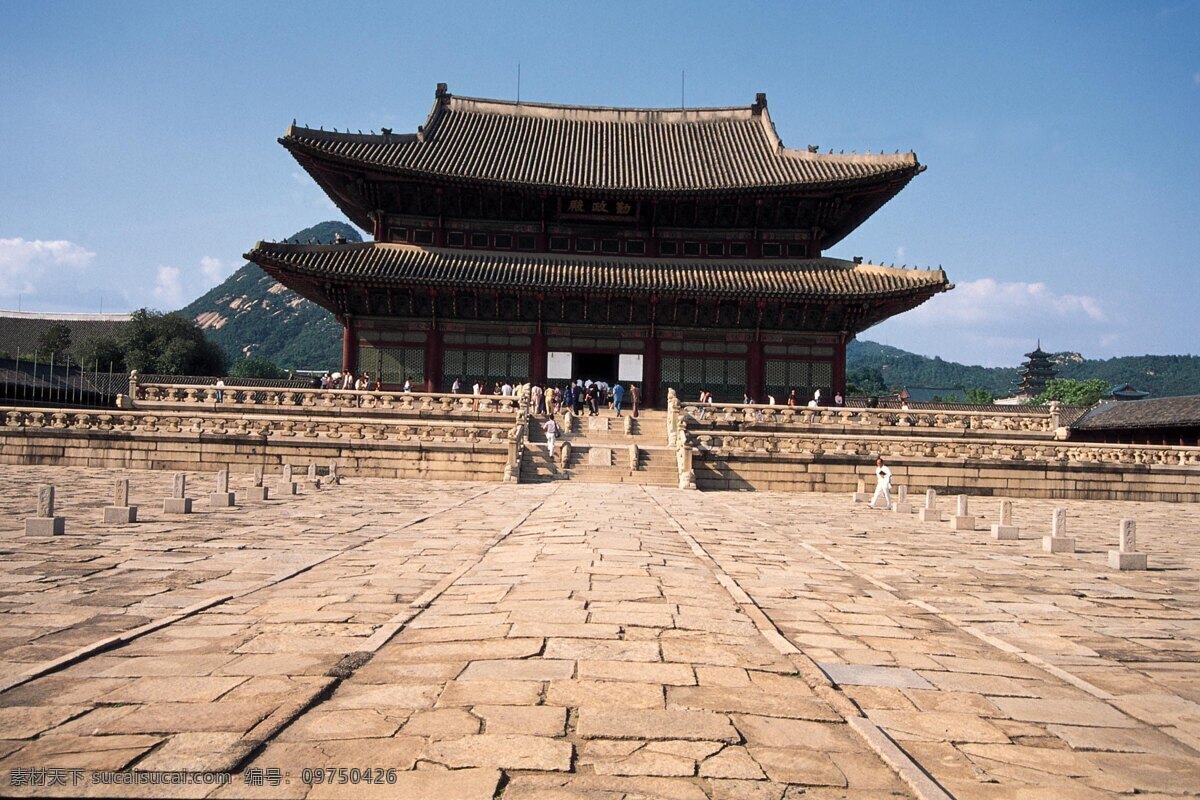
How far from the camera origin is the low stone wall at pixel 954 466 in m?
22.2

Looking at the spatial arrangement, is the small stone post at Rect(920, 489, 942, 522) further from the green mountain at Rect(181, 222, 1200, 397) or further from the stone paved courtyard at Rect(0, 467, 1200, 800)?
the green mountain at Rect(181, 222, 1200, 397)

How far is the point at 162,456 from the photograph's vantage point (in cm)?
2256

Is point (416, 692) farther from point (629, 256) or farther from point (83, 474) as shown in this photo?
point (629, 256)

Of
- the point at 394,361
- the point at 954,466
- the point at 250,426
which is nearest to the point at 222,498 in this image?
the point at 250,426

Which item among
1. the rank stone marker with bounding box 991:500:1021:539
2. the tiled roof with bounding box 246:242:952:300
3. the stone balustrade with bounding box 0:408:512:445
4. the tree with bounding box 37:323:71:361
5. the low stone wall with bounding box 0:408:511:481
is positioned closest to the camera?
the rank stone marker with bounding box 991:500:1021:539

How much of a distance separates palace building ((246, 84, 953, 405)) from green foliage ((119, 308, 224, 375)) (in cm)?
2983

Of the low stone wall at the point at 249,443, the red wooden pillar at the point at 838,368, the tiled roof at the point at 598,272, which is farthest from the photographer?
the red wooden pillar at the point at 838,368

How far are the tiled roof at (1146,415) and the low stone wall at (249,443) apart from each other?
89.0 feet

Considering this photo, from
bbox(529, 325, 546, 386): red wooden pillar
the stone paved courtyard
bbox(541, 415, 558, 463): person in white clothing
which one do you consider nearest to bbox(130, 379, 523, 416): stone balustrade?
bbox(541, 415, 558, 463): person in white clothing

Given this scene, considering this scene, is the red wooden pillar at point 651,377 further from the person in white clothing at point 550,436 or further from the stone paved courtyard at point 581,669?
the stone paved courtyard at point 581,669

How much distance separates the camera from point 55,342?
197ft

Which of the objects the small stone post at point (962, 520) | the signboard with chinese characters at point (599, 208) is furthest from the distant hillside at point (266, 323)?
the small stone post at point (962, 520)

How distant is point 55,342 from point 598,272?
165 ft

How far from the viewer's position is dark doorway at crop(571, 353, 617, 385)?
107ft
